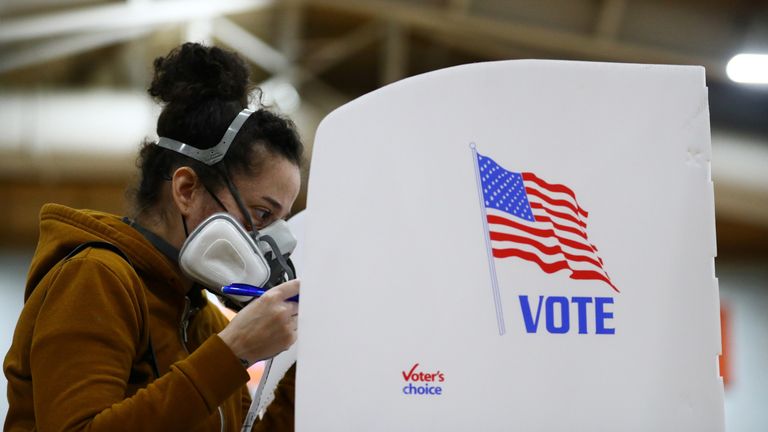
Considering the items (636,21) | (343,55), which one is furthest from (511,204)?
(343,55)

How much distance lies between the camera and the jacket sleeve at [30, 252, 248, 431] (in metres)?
1.20

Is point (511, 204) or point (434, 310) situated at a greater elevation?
point (511, 204)

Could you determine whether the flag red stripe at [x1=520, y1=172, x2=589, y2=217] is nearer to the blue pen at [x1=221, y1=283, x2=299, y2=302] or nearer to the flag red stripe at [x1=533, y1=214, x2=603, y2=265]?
the flag red stripe at [x1=533, y1=214, x2=603, y2=265]

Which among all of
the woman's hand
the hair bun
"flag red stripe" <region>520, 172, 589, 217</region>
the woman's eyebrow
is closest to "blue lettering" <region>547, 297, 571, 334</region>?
"flag red stripe" <region>520, 172, 589, 217</region>

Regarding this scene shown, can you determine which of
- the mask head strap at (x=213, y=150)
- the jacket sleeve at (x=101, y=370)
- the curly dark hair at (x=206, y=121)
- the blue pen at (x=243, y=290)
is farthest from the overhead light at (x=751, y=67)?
the jacket sleeve at (x=101, y=370)

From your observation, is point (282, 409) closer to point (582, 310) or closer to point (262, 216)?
point (262, 216)

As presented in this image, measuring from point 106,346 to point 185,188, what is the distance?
1.14 feet

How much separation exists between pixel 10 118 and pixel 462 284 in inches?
172

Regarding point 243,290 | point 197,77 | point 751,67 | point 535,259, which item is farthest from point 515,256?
point 751,67

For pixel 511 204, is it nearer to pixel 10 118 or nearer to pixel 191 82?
pixel 191 82

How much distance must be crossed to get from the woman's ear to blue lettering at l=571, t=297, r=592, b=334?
2.34 feet

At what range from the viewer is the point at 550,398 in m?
1.05

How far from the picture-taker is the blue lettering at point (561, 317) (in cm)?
107

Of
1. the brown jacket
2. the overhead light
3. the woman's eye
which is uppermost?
the overhead light
